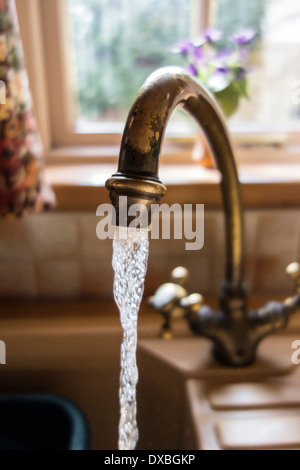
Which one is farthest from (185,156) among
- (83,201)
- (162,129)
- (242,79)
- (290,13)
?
(162,129)

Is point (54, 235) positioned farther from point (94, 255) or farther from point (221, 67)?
point (221, 67)

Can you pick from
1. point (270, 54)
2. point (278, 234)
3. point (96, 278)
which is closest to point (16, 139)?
point (96, 278)

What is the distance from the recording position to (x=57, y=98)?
90cm

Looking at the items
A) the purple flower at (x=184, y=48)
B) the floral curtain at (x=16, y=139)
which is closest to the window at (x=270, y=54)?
the purple flower at (x=184, y=48)

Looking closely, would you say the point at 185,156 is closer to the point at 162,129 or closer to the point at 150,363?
the point at 150,363

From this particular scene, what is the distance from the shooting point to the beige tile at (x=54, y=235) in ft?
2.43

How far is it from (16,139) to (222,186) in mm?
367

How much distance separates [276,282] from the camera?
2.65 ft

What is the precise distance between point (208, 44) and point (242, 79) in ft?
0.34

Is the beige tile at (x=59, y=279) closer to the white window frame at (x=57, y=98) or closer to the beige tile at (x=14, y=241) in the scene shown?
the beige tile at (x=14, y=241)

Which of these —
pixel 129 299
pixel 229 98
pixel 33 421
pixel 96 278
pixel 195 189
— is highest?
pixel 229 98

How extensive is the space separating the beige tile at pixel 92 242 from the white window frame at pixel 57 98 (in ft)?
0.73

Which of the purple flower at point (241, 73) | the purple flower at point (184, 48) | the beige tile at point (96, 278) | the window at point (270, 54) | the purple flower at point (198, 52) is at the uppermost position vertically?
the window at point (270, 54)
